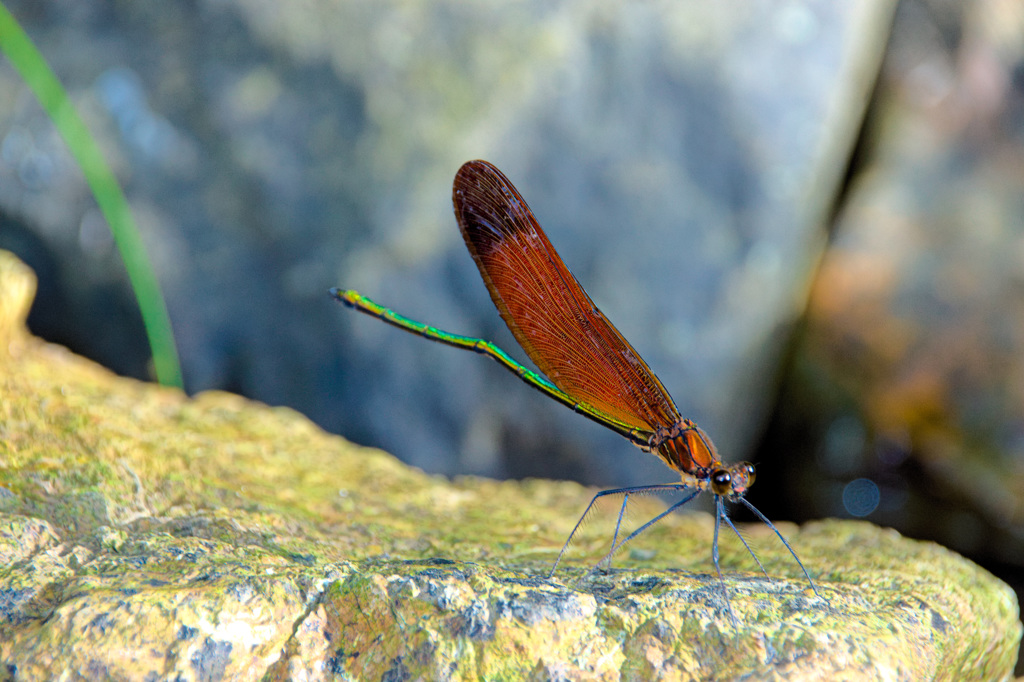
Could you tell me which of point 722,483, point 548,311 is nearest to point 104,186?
point 548,311

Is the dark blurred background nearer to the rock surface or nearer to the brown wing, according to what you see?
the brown wing

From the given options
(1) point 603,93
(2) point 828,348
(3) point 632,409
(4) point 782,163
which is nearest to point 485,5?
(1) point 603,93

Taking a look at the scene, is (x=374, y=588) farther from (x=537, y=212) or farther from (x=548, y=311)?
(x=537, y=212)

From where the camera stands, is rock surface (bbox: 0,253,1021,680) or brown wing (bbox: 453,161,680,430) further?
brown wing (bbox: 453,161,680,430)

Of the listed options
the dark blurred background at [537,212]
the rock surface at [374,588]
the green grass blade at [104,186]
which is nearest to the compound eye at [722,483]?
the rock surface at [374,588]

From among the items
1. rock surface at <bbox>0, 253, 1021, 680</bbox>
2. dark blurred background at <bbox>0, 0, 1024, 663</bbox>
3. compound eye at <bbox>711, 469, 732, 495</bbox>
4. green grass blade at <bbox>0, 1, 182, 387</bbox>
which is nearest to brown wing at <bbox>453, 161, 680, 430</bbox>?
compound eye at <bbox>711, 469, 732, 495</bbox>

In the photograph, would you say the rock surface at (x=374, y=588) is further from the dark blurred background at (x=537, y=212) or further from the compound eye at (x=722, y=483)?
the dark blurred background at (x=537, y=212)

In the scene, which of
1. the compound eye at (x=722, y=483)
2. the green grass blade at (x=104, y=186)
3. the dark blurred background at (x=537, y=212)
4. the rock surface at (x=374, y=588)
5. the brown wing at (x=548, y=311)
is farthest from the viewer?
the dark blurred background at (x=537, y=212)
